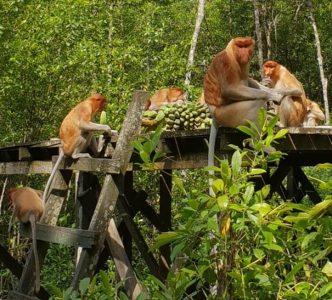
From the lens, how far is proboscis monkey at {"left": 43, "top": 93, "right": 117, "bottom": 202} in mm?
5812

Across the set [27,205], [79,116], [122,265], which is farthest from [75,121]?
[122,265]

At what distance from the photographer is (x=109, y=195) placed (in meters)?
4.78

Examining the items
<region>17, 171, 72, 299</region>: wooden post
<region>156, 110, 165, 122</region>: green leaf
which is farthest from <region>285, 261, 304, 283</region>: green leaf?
<region>17, 171, 72, 299</region>: wooden post

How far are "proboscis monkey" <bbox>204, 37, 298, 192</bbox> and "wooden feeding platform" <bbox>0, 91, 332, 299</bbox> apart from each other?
0.20m

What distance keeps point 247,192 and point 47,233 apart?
11.5ft

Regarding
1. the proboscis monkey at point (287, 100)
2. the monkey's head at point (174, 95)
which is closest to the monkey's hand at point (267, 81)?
the proboscis monkey at point (287, 100)

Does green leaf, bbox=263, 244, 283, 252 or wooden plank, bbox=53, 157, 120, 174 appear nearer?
green leaf, bbox=263, 244, 283, 252

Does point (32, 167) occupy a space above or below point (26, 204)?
above

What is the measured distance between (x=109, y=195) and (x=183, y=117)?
2.70ft

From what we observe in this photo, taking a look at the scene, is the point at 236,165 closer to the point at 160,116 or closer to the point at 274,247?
the point at 274,247

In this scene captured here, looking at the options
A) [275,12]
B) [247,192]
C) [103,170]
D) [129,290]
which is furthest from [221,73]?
[275,12]

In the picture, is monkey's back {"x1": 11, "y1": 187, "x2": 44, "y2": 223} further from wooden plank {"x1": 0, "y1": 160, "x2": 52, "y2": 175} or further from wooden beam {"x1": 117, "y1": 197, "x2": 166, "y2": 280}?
wooden beam {"x1": 117, "y1": 197, "x2": 166, "y2": 280}

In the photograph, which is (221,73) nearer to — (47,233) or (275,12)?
(47,233)

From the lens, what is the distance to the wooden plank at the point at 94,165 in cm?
478
